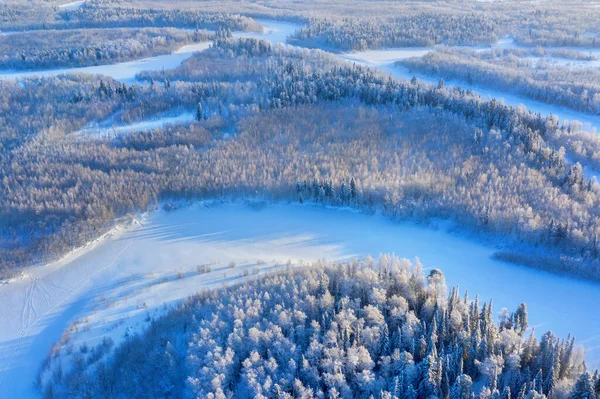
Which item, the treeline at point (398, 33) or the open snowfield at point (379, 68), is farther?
the treeline at point (398, 33)

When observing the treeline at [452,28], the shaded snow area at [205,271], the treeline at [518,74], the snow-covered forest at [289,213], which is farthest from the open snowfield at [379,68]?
the shaded snow area at [205,271]

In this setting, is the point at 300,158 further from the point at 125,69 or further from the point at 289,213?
the point at 125,69

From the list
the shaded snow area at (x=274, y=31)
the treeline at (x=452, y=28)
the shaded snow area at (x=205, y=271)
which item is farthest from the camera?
the shaded snow area at (x=274, y=31)

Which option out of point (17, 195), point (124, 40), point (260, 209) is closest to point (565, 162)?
point (260, 209)

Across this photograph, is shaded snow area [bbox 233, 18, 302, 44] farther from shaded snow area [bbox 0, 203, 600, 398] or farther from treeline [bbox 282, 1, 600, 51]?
shaded snow area [bbox 0, 203, 600, 398]

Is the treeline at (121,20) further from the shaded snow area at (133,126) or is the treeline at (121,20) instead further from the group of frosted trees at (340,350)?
the group of frosted trees at (340,350)

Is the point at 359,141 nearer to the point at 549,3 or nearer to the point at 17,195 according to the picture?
the point at 17,195

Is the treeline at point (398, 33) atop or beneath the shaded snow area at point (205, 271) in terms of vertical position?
atop
